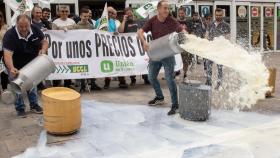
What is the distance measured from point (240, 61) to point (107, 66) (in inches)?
145

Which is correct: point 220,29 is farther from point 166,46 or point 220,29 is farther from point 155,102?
point 166,46

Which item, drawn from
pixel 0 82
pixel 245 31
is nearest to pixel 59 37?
pixel 0 82

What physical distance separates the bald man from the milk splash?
234 cm

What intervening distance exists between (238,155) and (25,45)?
3.73 meters

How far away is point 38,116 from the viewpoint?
6848 millimetres

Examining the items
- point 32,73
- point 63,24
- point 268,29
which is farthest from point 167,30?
point 268,29

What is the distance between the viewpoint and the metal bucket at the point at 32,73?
5.88 m

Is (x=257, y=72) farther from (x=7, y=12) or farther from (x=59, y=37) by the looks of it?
(x=7, y=12)

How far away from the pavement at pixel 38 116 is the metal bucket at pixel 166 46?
117 cm

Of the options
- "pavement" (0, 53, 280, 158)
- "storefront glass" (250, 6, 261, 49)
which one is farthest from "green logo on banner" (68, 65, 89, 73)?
"storefront glass" (250, 6, 261, 49)

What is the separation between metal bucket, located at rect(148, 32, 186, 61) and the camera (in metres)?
6.36

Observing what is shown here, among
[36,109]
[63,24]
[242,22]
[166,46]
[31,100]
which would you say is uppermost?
[63,24]

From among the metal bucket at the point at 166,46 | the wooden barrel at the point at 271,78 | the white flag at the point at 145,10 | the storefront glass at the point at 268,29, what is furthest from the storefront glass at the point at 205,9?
the metal bucket at the point at 166,46

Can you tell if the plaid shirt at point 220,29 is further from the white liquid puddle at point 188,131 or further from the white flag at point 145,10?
the white liquid puddle at point 188,131
